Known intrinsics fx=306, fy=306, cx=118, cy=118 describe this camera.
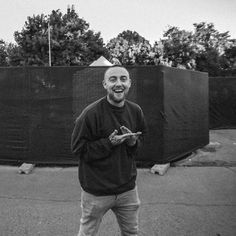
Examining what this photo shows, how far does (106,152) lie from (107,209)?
0.48 m

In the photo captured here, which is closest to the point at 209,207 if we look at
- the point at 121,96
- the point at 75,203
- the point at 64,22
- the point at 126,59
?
the point at 75,203

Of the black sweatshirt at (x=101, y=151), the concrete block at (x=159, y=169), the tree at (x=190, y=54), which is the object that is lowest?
the concrete block at (x=159, y=169)

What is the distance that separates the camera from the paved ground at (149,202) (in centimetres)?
349

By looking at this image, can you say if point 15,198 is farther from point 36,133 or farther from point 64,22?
point 64,22

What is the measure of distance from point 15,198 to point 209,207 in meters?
2.79

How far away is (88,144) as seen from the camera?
2256mm

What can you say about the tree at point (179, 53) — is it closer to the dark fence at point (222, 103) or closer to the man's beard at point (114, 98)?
the dark fence at point (222, 103)

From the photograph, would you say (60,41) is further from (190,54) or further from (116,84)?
(116,84)

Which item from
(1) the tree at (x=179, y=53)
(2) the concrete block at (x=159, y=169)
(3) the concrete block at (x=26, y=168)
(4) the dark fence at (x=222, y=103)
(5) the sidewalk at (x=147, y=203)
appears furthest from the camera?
(1) the tree at (x=179, y=53)

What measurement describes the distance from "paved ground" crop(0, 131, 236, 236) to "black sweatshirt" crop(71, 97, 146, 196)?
1.33 meters

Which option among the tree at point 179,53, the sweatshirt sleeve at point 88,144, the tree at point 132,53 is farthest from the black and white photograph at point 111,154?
the tree at point 132,53

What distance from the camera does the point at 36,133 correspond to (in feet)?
20.5

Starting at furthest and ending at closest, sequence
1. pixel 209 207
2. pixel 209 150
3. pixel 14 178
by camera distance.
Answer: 1. pixel 209 150
2. pixel 14 178
3. pixel 209 207

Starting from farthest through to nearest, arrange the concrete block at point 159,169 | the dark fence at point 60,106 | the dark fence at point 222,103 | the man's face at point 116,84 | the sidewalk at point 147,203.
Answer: the dark fence at point 222,103 < the dark fence at point 60,106 < the concrete block at point 159,169 < the sidewalk at point 147,203 < the man's face at point 116,84
